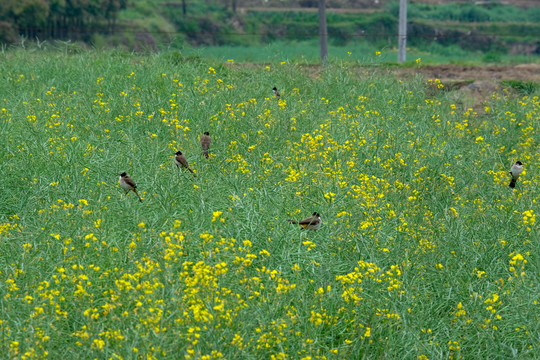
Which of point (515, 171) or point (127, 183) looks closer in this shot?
point (127, 183)

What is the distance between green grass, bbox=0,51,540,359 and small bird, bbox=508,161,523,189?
5.7 inches

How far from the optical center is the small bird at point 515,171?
28.8ft

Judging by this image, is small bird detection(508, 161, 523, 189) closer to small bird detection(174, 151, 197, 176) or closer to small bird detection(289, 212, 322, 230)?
small bird detection(289, 212, 322, 230)

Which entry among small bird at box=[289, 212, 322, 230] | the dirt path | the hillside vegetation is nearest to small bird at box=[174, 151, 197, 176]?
small bird at box=[289, 212, 322, 230]

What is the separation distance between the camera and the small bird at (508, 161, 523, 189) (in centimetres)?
877

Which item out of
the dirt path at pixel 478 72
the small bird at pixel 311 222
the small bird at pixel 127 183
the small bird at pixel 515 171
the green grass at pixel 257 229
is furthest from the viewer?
the dirt path at pixel 478 72

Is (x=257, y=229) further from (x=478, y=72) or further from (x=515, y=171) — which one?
(x=478, y=72)

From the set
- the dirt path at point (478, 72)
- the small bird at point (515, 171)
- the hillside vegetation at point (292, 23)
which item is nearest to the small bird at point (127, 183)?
the small bird at point (515, 171)

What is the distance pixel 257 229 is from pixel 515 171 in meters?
4.23

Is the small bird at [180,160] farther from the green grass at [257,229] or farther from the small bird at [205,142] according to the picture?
the small bird at [205,142]

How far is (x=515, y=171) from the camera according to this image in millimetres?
8859

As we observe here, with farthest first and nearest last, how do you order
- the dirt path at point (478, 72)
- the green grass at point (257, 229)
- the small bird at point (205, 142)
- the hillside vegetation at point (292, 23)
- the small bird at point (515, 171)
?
the hillside vegetation at point (292, 23)
the dirt path at point (478, 72)
the small bird at point (205, 142)
the small bird at point (515, 171)
the green grass at point (257, 229)

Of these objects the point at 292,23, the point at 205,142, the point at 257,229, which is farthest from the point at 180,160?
the point at 292,23

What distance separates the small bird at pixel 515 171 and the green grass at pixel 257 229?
0.14 meters
